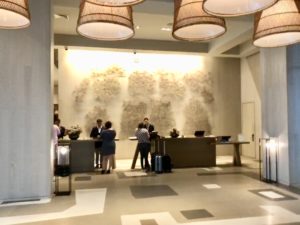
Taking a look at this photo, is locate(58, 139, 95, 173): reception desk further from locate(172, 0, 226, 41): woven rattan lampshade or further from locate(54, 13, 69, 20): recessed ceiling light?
locate(172, 0, 226, 41): woven rattan lampshade

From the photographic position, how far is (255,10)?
7.53 feet

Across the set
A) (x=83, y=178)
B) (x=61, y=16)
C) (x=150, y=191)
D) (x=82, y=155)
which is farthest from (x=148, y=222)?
(x=61, y=16)

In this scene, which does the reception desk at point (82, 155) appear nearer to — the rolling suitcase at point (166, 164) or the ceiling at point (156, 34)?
the rolling suitcase at point (166, 164)

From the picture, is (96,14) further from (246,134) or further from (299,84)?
(246,134)

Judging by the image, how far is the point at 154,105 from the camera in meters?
13.2

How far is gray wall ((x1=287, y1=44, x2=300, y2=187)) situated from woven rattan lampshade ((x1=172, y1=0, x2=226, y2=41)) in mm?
5496

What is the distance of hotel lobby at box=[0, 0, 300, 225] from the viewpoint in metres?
2.88

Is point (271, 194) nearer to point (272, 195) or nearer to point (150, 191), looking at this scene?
point (272, 195)

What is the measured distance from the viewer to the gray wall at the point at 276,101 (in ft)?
25.0

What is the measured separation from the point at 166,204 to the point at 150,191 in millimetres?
1206

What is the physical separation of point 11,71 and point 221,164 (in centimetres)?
791

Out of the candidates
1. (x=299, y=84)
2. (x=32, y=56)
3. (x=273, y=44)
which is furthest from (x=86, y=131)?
(x=273, y=44)

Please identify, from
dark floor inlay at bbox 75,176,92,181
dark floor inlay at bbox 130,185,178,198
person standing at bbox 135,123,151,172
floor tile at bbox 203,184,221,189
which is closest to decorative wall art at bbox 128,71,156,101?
person standing at bbox 135,123,151,172

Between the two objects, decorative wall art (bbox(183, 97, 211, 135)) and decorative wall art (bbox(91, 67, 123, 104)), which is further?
decorative wall art (bbox(183, 97, 211, 135))
